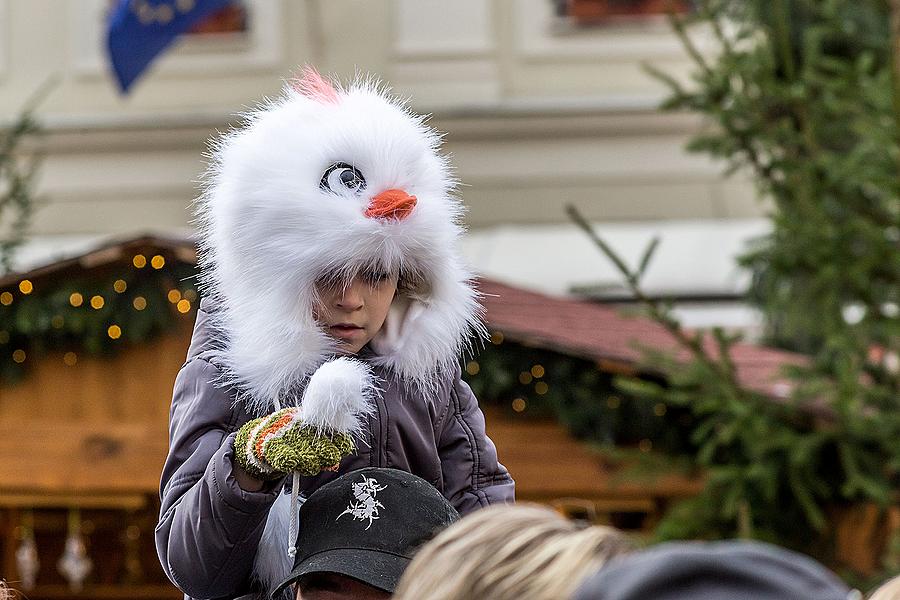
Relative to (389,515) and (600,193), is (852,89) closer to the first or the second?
(389,515)

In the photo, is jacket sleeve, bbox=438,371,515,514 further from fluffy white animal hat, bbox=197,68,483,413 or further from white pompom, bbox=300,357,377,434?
white pompom, bbox=300,357,377,434

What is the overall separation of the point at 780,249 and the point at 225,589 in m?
3.44

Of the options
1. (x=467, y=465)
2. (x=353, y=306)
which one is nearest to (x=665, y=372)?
(x=467, y=465)

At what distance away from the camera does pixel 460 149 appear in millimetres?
9398

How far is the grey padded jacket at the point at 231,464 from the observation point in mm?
1784

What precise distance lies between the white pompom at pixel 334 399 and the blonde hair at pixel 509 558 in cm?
50

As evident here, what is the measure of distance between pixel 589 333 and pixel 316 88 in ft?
12.1

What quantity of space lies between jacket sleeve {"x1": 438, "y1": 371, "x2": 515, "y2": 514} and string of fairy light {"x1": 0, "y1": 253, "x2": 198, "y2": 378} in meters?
3.44

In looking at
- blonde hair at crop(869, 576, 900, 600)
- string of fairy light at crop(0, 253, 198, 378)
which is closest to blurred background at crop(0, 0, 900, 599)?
string of fairy light at crop(0, 253, 198, 378)

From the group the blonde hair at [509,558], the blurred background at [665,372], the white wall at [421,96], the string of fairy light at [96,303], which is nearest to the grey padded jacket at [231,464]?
the blonde hair at [509,558]

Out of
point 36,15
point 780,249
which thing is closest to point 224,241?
point 780,249

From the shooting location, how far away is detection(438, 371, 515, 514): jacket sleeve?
2.06 meters

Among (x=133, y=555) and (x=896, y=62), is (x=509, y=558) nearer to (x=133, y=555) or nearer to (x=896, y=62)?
(x=896, y=62)

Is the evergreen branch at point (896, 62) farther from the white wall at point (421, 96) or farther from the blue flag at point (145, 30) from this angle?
the white wall at point (421, 96)
